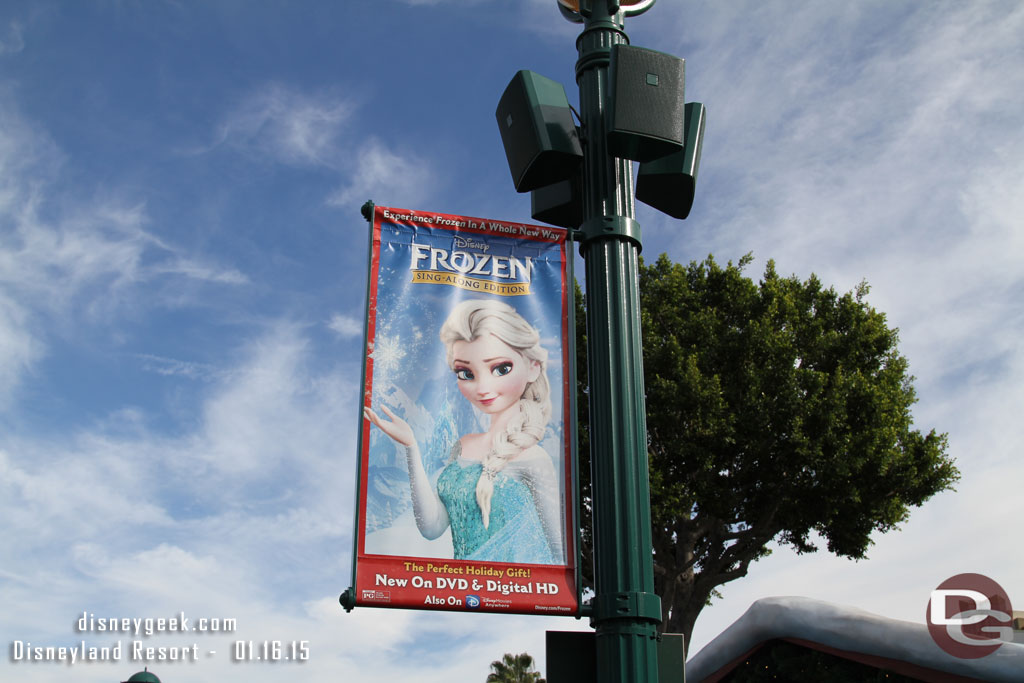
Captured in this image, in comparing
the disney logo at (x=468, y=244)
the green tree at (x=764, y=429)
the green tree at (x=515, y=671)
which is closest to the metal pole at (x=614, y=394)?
the disney logo at (x=468, y=244)

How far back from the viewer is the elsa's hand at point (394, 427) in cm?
566

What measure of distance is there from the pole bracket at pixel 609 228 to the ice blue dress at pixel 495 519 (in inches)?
69.2

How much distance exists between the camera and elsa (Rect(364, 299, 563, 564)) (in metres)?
5.53

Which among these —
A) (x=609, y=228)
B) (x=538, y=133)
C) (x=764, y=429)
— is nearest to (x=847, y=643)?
(x=609, y=228)

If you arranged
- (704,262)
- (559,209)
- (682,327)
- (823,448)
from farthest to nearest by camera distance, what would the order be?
(704,262)
(682,327)
(823,448)
(559,209)

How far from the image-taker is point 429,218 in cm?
636

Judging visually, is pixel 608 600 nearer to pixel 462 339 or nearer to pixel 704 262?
pixel 462 339

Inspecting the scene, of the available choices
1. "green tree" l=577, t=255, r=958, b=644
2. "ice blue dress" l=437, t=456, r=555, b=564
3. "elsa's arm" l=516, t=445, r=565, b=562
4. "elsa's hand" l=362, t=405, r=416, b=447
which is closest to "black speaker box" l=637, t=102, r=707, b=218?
"elsa's arm" l=516, t=445, r=565, b=562

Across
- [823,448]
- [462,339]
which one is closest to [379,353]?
[462,339]

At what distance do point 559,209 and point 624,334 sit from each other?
5.00 ft

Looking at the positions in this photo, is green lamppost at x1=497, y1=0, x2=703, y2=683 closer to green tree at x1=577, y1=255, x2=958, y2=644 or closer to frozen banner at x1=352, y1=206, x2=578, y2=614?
frozen banner at x1=352, y1=206, x2=578, y2=614

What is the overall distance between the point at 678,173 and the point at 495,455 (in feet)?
7.94

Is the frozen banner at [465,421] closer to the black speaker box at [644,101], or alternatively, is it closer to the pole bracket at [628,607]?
the pole bracket at [628,607]

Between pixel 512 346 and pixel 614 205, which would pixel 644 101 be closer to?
pixel 614 205
